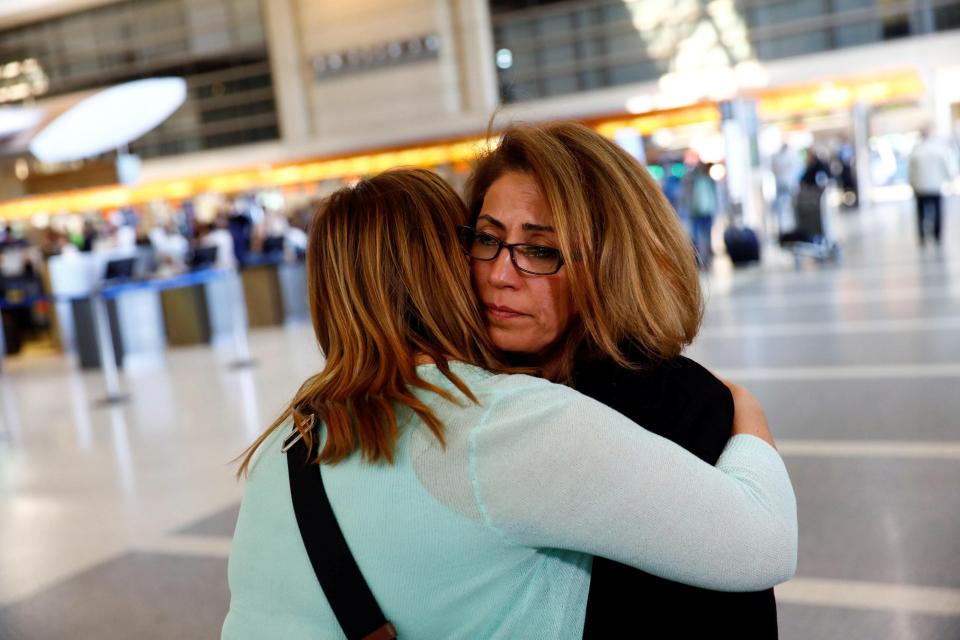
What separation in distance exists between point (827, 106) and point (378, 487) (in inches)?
1231

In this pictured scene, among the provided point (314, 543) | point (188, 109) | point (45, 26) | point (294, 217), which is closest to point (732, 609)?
point (314, 543)

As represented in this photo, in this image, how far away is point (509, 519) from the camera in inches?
45.4

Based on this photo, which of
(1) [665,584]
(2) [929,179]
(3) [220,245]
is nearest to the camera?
(1) [665,584]

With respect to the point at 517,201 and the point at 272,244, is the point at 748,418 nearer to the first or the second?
the point at 517,201

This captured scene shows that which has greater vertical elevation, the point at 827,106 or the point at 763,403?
the point at 827,106

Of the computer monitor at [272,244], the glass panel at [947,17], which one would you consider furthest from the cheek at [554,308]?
the glass panel at [947,17]

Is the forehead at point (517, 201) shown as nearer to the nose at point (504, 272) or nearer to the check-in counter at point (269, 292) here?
the nose at point (504, 272)

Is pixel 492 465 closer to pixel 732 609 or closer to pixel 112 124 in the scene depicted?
pixel 732 609

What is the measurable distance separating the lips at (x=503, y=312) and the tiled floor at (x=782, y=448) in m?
1.66

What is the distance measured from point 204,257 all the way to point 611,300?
448 inches

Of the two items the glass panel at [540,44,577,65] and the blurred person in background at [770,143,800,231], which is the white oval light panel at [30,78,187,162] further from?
the glass panel at [540,44,577,65]

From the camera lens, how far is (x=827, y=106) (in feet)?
97.1

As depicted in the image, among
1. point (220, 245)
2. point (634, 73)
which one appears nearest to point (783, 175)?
point (220, 245)

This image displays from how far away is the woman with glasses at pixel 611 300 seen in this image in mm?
1387
